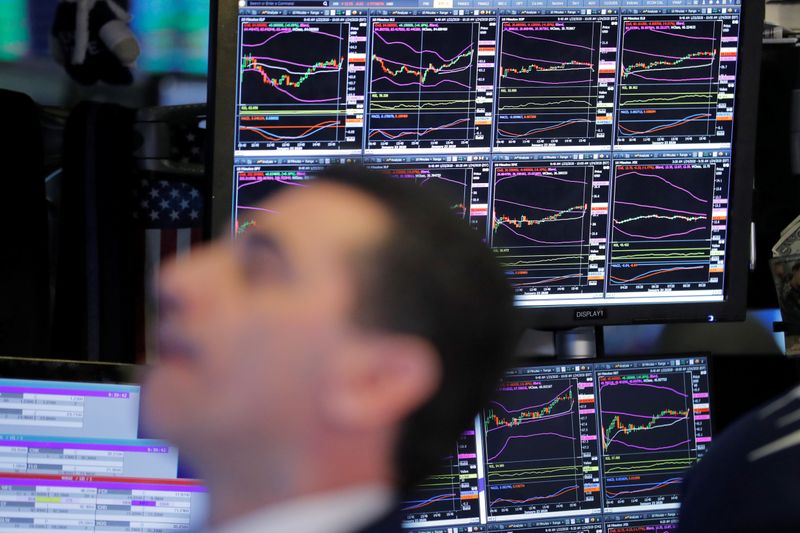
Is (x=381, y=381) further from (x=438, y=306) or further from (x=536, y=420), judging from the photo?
(x=536, y=420)

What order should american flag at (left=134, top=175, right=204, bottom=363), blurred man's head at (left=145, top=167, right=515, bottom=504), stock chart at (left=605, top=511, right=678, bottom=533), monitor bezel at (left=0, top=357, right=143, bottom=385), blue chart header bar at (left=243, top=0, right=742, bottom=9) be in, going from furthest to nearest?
american flag at (left=134, top=175, right=204, bottom=363), stock chart at (left=605, top=511, right=678, bottom=533), blue chart header bar at (left=243, top=0, right=742, bottom=9), monitor bezel at (left=0, top=357, right=143, bottom=385), blurred man's head at (left=145, top=167, right=515, bottom=504)

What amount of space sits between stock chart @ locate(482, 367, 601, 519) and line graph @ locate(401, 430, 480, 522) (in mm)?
28

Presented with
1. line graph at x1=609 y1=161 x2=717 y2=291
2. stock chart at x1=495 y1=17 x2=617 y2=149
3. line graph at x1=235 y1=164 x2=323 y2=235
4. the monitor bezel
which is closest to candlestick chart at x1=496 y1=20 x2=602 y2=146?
stock chart at x1=495 y1=17 x2=617 y2=149

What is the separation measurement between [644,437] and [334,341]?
1.13 m

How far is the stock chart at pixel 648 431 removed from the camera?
5.46 feet

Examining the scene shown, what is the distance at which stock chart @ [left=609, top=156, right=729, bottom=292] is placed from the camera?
1643mm

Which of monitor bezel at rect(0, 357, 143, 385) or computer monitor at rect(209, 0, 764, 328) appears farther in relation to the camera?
computer monitor at rect(209, 0, 764, 328)

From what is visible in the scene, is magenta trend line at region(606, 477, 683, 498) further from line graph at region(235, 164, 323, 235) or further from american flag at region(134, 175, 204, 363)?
american flag at region(134, 175, 204, 363)

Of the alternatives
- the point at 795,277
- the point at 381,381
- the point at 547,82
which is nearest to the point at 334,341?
the point at 381,381

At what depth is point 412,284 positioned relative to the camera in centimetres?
69

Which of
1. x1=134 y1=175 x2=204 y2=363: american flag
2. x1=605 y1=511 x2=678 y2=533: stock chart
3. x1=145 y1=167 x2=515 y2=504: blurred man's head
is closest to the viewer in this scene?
x1=145 y1=167 x2=515 y2=504: blurred man's head

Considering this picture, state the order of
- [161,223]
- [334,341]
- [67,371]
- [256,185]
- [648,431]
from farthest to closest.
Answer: [161,223] → [648,431] → [256,185] → [67,371] → [334,341]

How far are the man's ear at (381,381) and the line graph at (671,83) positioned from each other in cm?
105

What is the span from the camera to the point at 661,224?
165 cm
